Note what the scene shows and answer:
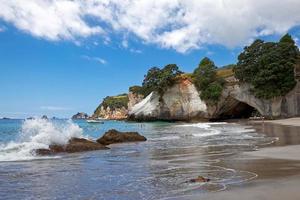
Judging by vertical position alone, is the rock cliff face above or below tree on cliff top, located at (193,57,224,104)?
below

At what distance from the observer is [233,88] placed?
75000 millimetres

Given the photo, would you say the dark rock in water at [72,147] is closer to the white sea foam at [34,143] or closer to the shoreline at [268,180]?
the white sea foam at [34,143]

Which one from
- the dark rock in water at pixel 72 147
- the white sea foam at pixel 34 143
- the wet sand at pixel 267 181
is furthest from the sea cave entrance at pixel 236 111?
the wet sand at pixel 267 181

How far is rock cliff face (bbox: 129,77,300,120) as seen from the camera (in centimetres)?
6906

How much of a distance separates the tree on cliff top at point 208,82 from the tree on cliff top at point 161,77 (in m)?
4.47

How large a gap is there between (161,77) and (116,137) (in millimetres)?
53103

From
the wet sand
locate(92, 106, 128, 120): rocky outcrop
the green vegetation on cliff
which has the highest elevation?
the green vegetation on cliff

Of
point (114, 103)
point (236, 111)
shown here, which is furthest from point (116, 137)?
point (114, 103)

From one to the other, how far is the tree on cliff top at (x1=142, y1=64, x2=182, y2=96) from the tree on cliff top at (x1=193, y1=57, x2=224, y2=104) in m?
4.47

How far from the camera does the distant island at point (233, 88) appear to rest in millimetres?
65688

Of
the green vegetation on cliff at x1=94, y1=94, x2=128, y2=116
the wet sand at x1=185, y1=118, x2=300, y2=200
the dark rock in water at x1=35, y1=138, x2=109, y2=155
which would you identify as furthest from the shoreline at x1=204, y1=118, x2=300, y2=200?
the green vegetation on cliff at x1=94, y1=94, x2=128, y2=116

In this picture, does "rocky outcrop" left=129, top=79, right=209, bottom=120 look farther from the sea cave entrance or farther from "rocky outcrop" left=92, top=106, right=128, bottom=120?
"rocky outcrop" left=92, top=106, right=128, bottom=120

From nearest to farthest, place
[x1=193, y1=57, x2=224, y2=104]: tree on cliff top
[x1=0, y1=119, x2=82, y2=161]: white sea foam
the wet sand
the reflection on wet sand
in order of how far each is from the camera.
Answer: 1. the wet sand
2. [x1=0, y1=119, x2=82, y2=161]: white sea foam
3. the reflection on wet sand
4. [x1=193, y1=57, x2=224, y2=104]: tree on cliff top

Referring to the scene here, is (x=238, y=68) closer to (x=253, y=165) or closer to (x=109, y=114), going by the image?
(x=253, y=165)
